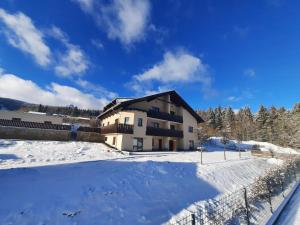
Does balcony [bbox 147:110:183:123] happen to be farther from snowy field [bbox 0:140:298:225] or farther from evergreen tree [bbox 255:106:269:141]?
evergreen tree [bbox 255:106:269:141]

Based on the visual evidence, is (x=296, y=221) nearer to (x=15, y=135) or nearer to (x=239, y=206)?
(x=239, y=206)

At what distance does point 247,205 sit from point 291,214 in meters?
2.91

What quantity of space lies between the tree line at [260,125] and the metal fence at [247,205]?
2775 centimetres

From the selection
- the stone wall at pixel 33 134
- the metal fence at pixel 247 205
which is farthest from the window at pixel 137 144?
the metal fence at pixel 247 205

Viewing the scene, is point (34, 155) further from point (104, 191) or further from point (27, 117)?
point (27, 117)

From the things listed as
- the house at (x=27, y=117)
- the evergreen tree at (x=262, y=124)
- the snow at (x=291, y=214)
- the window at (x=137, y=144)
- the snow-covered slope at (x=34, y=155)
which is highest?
the evergreen tree at (x=262, y=124)

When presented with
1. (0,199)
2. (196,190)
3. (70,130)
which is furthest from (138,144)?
(0,199)

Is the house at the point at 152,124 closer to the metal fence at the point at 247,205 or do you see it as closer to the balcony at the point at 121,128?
the balcony at the point at 121,128

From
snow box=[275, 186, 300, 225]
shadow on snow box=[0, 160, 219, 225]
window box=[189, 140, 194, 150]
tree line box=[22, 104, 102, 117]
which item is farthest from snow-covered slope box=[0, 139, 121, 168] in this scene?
tree line box=[22, 104, 102, 117]

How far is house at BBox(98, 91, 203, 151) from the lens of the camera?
2572 cm

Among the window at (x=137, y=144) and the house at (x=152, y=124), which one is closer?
the house at (x=152, y=124)

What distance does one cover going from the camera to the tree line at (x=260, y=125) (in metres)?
47.4

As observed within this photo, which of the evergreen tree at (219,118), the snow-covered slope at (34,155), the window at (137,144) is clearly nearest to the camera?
the snow-covered slope at (34,155)

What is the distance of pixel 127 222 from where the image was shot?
7.30 metres
